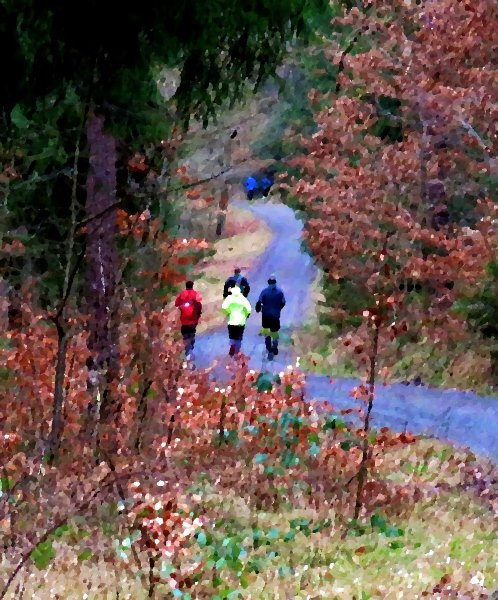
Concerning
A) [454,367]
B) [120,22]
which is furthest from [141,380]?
[454,367]

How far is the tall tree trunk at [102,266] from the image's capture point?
8.19 metres

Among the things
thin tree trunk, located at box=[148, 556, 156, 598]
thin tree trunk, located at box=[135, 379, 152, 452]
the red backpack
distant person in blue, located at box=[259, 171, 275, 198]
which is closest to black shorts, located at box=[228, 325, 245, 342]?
the red backpack

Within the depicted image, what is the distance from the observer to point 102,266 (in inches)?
328

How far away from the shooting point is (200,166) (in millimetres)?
19484

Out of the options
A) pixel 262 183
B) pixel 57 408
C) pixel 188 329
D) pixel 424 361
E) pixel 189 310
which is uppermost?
pixel 262 183

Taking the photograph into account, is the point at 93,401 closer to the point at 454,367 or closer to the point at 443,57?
the point at 454,367

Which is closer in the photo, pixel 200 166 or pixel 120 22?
pixel 120 22

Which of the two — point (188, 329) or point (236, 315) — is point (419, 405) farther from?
point (236, 315)

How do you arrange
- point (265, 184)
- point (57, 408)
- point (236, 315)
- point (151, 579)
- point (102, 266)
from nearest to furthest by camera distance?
point (151, 579) → point (57, 408) → point (102, 266) → point (236, 315) → point (265, 184)

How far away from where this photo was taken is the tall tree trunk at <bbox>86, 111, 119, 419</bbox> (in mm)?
8188

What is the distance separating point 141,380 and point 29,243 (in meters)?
3.62

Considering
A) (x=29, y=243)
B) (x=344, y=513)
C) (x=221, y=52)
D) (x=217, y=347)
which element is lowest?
(x=344, y=513)

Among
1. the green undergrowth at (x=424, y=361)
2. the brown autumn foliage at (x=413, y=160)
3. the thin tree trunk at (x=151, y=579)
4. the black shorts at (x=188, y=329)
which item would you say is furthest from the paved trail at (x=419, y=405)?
the thin tree trunk at (x=151, y=579)

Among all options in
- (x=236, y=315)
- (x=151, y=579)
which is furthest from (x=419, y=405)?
(x=151, y=579)
